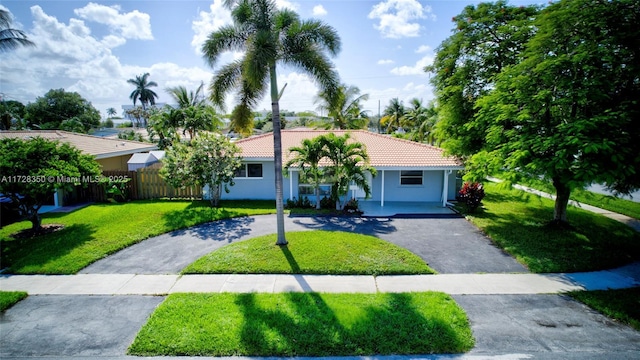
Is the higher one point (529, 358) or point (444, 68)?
point (444, 68)

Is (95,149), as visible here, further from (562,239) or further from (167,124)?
(562,239)

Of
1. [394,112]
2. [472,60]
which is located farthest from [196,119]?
[394,112]

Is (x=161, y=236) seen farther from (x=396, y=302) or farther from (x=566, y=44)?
(x=566, y=44)

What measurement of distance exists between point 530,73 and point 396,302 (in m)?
9.11

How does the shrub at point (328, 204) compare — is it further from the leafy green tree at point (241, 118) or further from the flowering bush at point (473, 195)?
the flowering bush at point (473, 195)

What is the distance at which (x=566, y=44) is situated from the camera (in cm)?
971

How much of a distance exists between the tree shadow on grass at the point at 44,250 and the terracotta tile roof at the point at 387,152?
26.1 feet

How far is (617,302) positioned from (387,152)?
1148cm

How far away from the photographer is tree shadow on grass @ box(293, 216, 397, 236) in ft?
39.7

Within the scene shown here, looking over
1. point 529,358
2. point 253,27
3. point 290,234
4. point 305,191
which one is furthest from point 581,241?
point 253,27

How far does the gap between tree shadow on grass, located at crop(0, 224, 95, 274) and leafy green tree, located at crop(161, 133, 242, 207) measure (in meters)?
4.34

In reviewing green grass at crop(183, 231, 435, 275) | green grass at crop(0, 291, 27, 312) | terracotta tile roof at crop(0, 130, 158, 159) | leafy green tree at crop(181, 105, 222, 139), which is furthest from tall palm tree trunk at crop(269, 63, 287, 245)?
leafy green tree at crop(181, 105, 222, 139)

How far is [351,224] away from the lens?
12914 millimetres

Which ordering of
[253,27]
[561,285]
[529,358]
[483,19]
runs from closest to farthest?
[529,358]
[561,285]
[253,27]
[483,19]
